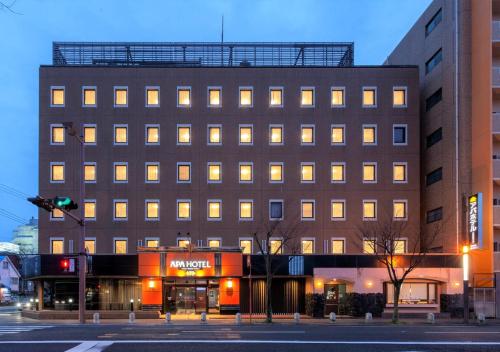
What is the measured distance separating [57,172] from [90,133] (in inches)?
170

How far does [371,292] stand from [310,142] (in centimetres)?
1407

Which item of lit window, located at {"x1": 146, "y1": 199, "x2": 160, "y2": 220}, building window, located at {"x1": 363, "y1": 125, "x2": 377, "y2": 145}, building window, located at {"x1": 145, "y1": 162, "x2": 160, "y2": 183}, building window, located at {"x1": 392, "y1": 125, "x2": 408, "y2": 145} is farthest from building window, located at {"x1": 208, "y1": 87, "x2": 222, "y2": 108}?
building window, located at {"x1": 392, "y1": 125, "x2": 408, "y2": 145}

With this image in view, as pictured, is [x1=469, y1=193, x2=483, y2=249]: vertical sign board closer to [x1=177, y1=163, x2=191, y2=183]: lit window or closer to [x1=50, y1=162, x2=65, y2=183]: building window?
[x1=177, y1=163, x2=191, y2=183]: lit window

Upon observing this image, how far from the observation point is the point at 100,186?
164 ft

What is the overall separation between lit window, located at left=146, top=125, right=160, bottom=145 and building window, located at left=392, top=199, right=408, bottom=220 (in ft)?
68.7

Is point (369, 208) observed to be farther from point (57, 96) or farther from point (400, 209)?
point (57, 96)

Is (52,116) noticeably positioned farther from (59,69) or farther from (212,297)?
(212,297)

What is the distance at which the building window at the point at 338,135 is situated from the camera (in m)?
50.4

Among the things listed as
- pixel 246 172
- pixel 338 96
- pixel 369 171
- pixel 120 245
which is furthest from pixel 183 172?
pixel 369 171

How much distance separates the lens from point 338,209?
50.0 metres

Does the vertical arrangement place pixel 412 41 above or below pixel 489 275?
above

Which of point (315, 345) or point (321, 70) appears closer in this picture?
point (315, 345)

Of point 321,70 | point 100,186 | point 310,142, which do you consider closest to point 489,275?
point 310,142

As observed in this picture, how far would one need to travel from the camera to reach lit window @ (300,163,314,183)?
50.2 meters
